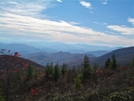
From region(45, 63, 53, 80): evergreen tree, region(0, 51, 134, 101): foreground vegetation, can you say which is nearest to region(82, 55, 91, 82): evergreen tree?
region(0, 51, 134, 101): foreground vegetation

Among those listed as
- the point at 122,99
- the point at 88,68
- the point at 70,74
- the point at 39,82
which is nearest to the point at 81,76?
the point at 88,68

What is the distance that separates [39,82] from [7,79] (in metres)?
38.3

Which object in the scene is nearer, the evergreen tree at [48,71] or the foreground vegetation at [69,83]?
the foreground vegetation at [69,83]

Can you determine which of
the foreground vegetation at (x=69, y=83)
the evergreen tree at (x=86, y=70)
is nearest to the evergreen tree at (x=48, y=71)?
the foreground vegetation at (x=69, y=83)

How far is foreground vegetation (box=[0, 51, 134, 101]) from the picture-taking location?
13.6m

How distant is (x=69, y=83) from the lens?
138 ft

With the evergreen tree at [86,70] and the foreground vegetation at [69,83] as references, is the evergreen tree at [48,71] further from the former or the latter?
the evergreen tree at [86,70]

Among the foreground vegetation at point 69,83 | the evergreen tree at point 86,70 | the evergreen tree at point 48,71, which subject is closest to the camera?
the foreground vegetation at point 69,83

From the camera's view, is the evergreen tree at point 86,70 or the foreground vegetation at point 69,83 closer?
the foreground vegetation at point 69,83

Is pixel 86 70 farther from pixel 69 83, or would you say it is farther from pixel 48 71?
pixel 48 71

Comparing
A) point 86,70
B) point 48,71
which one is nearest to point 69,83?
point 86,70

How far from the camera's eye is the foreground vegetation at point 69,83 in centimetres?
1360

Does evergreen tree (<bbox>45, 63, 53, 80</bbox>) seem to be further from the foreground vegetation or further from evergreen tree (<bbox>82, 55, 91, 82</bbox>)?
evergreen tree (<bbox>82, 55, 91, 82</bbox>)

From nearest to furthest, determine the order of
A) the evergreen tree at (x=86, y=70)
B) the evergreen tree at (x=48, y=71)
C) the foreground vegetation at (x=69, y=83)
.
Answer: the foreground vegetation at (x=69, y=83) < the evergreen tree at (x=86, y=70) < the evergreen tree at (x=48, y=71)
